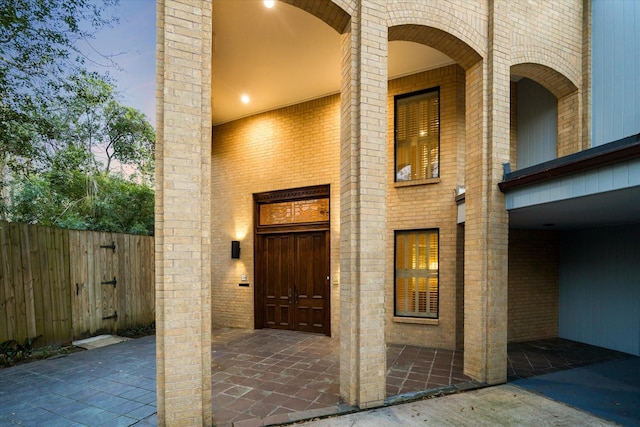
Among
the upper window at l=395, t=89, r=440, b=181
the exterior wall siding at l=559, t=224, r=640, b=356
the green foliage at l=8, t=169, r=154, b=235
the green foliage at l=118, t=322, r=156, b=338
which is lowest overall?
the green foliage at l=118, t=322, r=156, b=338

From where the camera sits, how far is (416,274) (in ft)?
22.2

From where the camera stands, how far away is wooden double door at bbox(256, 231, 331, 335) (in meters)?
7.69

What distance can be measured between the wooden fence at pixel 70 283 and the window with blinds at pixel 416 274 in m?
6.36

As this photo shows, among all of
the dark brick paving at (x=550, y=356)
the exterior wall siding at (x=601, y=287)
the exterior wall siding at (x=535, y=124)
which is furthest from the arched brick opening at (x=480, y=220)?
the exterior wall siding at (x=601, y=287)

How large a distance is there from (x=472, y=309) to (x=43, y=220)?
34.3 ft

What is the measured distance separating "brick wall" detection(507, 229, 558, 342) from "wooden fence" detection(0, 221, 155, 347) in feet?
29.3

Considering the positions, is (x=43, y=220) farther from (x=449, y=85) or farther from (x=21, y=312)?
(x=449, y=85)

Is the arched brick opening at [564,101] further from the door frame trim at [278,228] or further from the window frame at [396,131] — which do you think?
the door frame trim at [278,228]

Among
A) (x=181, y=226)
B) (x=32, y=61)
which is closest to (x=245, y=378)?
(x=181, y=226)

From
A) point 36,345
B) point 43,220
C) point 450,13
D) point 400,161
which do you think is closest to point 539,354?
point 400,161

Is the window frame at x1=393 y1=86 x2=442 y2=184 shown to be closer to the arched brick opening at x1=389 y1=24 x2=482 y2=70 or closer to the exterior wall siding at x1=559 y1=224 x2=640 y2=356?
the arched brick opening at x1=389 y1=24 x2=482 y2=70

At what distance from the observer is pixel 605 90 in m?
5.86

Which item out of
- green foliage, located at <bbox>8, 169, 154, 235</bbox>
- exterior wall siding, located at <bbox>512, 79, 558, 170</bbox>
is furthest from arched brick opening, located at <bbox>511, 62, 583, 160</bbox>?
green foliage, located at <bbox>8, 169, 154, 235</bbox>

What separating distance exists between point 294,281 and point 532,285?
5.71 meters
